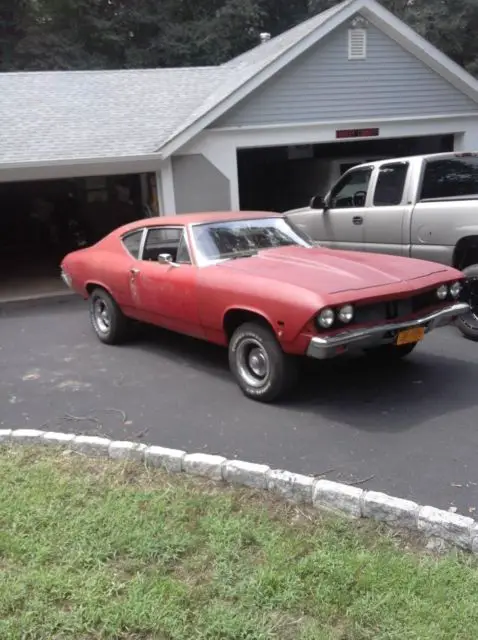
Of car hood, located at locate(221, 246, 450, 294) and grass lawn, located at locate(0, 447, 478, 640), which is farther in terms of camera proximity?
car hood, located at locate(221, 246, 450, 294)

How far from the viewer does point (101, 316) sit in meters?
8.20

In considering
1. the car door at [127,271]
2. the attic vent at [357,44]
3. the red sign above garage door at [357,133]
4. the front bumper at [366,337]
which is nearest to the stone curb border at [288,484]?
the front bumper at [366,337]

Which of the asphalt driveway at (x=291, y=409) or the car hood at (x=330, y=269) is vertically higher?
the car hood at (x=330, y=269)

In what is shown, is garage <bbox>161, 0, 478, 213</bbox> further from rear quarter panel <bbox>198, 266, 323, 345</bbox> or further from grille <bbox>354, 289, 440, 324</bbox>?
grille <bbox>354, 289, 440, 324</bbox>

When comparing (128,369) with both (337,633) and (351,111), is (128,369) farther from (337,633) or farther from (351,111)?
(351,111)

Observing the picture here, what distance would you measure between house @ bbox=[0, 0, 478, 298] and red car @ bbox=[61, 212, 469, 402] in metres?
5.42

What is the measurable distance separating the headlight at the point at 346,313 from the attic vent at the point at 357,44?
411 inches

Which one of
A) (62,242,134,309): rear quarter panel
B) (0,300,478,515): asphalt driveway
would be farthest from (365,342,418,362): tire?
(62,242,134,309): rear quarter panel

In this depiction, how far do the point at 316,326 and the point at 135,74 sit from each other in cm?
1367

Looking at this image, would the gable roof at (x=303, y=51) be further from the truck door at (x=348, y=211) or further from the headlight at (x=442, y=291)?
the headlight at (x=442, y=291)

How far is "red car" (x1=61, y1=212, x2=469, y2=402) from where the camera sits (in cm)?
518

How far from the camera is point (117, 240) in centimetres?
784

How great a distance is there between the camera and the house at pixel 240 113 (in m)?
12.6

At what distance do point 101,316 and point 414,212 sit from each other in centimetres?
388
